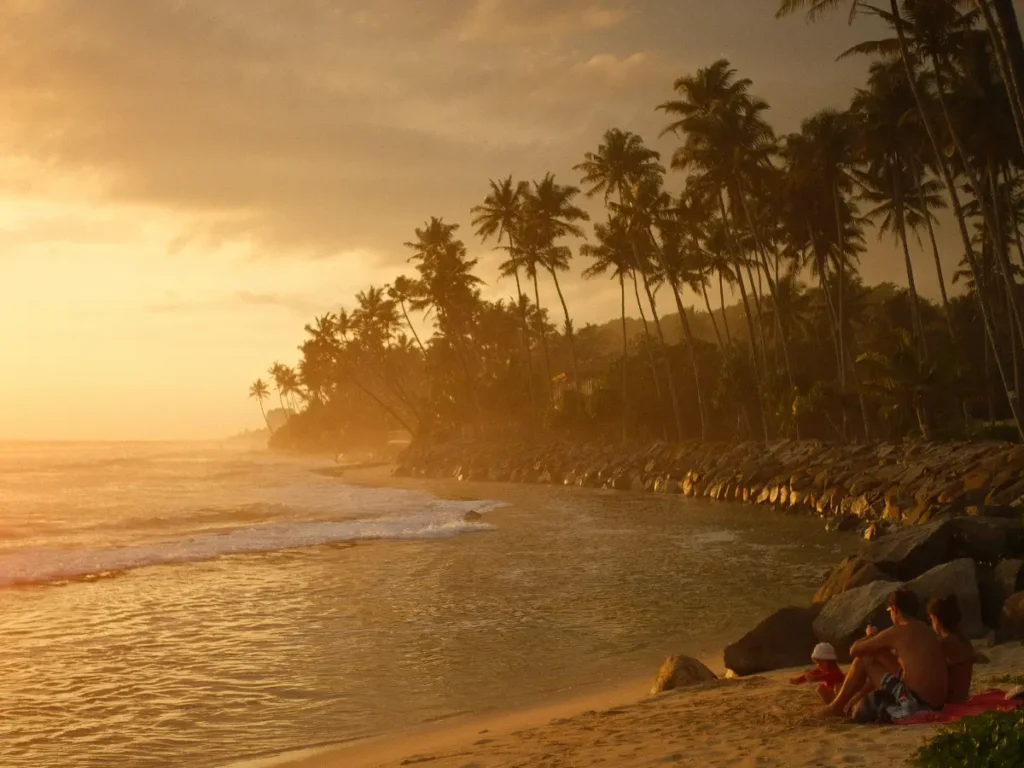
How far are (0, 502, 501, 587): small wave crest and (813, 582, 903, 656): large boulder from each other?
16.4 metres

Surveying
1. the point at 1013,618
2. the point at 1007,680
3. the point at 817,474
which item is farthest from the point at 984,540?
the point at 817,474

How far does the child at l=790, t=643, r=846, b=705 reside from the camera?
6.93 m

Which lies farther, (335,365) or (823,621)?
(335,365)

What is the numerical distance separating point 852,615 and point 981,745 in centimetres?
409

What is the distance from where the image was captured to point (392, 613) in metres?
13.9

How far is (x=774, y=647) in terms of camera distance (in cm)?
920

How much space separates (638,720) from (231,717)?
443 cm

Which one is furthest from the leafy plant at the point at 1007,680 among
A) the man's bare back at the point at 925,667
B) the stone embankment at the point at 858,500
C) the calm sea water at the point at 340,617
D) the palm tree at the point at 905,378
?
the palm tree at the point at 905,378

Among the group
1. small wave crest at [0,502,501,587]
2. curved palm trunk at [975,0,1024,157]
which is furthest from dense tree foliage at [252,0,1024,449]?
small wave crest at [0,502,501,587]

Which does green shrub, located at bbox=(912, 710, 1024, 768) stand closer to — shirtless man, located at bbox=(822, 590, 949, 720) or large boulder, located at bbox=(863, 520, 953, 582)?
shirtless man, located at bbox=(822, 590, 949, 720)

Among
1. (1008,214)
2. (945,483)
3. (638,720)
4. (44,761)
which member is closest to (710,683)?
(638,720)

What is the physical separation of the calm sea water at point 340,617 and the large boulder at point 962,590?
10.0 ft

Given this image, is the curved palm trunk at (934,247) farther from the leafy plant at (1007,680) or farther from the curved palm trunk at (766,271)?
the leafy plant at (1007,680)

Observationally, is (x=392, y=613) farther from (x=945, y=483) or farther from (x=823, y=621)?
(x=945, y=483)
